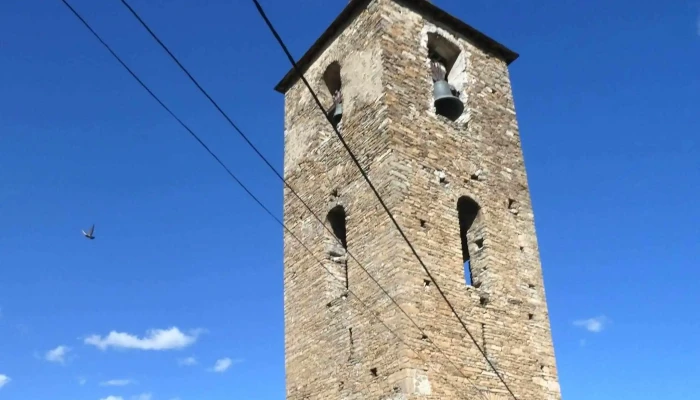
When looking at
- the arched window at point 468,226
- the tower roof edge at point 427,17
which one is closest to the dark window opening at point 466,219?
the arched window at point 468,226

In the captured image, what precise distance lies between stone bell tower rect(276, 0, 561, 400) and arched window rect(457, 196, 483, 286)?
0.02 metres

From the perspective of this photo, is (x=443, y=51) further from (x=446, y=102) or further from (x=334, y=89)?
(x=334, y=89)

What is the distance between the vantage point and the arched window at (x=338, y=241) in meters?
10.1

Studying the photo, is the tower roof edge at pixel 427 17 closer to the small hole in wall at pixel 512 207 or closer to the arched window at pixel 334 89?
the arched window at pixel 334 89

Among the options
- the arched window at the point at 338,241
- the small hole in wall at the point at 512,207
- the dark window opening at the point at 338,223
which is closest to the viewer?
the arched window at the point at 338,241

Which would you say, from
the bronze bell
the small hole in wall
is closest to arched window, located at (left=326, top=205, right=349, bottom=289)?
the bronze bell

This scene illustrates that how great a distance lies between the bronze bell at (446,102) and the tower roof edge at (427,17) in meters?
1.32

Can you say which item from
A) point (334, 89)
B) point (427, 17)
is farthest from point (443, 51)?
point (334, 89)

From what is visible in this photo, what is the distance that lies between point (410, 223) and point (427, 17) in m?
4.27

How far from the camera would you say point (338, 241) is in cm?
1035

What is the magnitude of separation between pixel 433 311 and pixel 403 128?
273cm

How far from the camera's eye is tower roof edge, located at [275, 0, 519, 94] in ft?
37.5

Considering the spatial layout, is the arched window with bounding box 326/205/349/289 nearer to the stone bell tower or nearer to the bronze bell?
the stone bell tower

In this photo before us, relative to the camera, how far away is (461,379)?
27.8 feet
